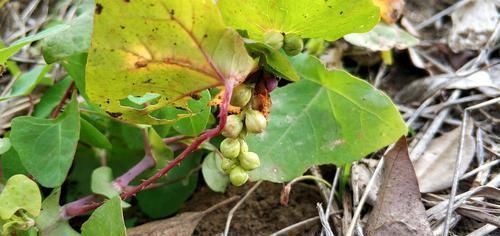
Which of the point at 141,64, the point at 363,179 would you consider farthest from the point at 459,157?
the point at 141,64

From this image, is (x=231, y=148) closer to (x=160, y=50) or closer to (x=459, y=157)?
(x=160, y=50)

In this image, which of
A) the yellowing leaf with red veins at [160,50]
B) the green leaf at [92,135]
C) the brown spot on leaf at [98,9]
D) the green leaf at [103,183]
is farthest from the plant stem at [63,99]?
the brown spot on leaf at [98,9]

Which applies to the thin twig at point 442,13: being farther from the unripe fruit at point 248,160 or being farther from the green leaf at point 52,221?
the green leaf at point 52,221

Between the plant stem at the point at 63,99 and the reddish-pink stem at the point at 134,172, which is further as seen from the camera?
the plant stem at the point at 63,99

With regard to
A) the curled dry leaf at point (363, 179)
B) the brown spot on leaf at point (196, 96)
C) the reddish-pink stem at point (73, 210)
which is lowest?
the curled dry leaf at point (363, 179)

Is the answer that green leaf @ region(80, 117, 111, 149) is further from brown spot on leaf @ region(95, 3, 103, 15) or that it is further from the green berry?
the green berry

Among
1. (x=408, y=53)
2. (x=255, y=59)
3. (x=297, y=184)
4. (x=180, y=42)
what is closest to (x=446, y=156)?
(x=297, y=184)

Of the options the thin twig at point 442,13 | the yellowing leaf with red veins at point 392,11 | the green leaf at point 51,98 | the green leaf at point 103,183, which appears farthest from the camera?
the thin twig at point 442,13
